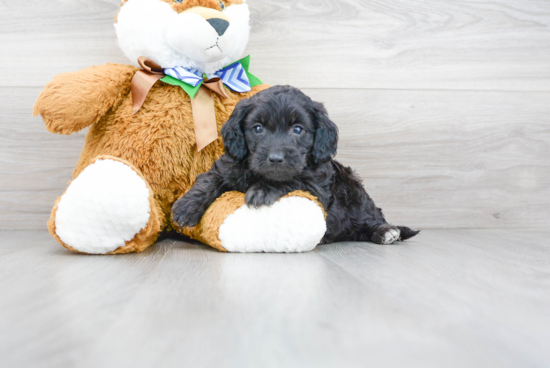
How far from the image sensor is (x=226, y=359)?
0.58m

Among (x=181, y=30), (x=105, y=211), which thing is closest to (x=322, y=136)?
(x=181, y=30)

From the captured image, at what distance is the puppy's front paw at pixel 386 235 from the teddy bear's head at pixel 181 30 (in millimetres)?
816

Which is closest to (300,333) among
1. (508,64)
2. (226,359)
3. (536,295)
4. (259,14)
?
(226,359)

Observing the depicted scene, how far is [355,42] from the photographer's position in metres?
1.84

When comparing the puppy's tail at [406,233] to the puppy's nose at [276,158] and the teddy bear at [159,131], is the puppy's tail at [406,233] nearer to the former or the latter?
the teddy bear at [159,131]

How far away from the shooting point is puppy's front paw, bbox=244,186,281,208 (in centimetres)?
122

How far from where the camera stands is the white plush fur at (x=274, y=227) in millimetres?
1210

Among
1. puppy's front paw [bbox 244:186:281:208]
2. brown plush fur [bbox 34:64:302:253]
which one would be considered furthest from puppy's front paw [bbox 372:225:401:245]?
brown plush fur [bbox 34:64:302:253]

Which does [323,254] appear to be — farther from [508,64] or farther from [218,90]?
[508,64]

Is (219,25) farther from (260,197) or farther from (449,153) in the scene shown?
(449,153)

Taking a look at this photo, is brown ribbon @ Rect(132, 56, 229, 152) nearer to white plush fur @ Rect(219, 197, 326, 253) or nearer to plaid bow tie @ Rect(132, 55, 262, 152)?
plaid bow tie @ Rect(132, 55, 262, 152)

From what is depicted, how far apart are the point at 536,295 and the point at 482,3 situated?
148 centimetres

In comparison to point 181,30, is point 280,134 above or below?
below

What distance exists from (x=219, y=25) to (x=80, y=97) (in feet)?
1.60
